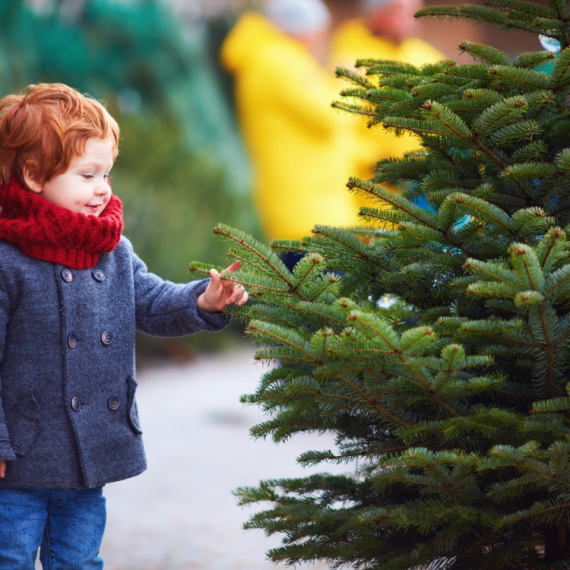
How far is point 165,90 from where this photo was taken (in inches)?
304

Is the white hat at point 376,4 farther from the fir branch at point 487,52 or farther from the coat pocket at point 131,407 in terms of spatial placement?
the coat pocket at point 131,407

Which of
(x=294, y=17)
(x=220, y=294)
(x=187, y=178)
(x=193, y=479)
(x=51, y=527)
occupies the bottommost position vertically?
(x=51, y=527)

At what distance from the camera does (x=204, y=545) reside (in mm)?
3148

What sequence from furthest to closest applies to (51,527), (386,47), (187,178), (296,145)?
(187,178) < (386,47) < (296,145) < (51,527)

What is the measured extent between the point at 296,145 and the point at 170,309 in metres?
3.63

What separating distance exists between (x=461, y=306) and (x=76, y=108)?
103 centimetres

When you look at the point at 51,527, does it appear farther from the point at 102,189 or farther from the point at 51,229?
the point at 102,189

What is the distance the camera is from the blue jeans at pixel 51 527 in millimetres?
1706

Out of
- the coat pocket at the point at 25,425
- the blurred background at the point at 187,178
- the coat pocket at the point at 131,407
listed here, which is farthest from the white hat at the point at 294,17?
the coat pocket at the point at 25,425

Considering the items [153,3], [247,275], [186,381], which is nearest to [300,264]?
[247,275]

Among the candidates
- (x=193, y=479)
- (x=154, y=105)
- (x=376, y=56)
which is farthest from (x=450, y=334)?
(x=154, y=105)

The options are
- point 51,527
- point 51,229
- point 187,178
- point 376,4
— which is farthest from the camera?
point 187,178

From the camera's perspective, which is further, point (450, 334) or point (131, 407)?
point (131, 407)

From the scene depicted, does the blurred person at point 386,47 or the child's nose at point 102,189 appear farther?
the blurred person at point 386,47
